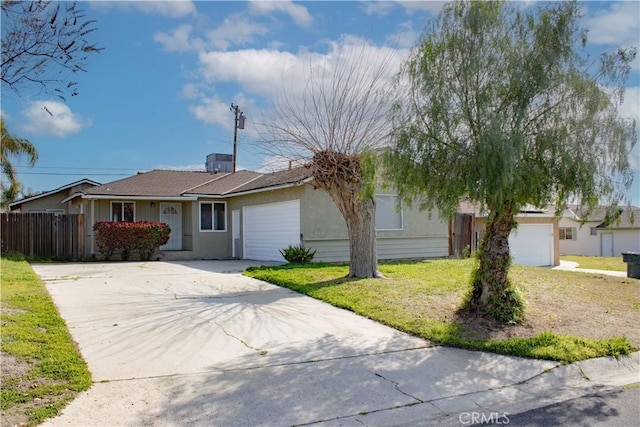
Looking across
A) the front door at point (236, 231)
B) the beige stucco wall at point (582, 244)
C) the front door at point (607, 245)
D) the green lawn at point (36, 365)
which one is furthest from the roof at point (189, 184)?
the front door at point (607, 245)

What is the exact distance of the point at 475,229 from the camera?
20719 millimetres

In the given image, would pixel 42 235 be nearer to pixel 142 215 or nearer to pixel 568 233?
pixel 142 215

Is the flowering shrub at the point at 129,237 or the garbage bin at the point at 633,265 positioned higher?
the flowering shrub at the point at 129,237

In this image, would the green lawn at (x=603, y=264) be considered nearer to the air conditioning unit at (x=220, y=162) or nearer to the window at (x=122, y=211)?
the window at (x=122, y=211)

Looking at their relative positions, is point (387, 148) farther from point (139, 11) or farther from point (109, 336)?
point (109, 336)

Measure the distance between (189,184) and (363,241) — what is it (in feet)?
46.2

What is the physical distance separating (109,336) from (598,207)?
7.18 meters

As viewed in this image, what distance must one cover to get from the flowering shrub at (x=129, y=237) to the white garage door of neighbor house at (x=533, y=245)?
14531 mm

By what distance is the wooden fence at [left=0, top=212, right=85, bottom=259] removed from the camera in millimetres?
19516

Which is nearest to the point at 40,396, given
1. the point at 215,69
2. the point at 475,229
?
the point at 215,69

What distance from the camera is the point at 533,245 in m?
21.6

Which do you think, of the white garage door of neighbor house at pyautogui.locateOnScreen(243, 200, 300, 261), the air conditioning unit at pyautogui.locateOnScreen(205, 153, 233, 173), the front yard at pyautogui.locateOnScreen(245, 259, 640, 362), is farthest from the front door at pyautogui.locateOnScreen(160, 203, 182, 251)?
the air conditioning unit at pyautogui.locateOnScreen(205, 153, 233, 173)

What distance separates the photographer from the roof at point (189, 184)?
742 inches

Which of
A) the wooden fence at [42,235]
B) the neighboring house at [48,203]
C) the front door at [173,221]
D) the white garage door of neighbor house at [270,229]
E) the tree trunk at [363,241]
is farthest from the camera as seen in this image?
the neighboring house at [48,203]
